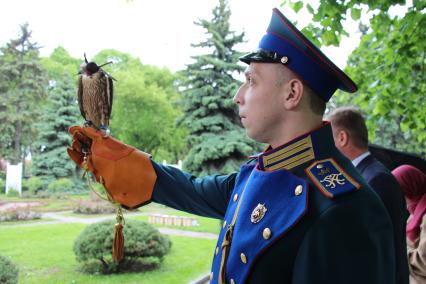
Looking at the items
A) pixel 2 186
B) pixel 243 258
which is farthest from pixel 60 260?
pixel 243 258

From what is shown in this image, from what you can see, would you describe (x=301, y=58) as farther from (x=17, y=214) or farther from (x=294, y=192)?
(x=17, y=214)

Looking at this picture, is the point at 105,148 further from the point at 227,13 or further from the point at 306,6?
the point at 227,13

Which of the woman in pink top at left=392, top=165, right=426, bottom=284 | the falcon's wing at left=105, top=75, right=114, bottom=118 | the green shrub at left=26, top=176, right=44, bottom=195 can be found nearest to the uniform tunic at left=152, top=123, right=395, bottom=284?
the falcon's wing at left=105, top=75, right=114, bottom=118

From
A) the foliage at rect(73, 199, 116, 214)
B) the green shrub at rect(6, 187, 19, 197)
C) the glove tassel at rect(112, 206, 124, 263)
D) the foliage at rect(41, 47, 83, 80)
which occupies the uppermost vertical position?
the foliage at rect(41, 47, 83, 80)

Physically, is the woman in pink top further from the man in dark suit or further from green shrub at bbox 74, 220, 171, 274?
green shrub at bbox 74, 220, 171, 274

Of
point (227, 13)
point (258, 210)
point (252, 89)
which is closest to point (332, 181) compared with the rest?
point (258, 210)

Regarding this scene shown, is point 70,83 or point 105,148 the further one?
point 70,83

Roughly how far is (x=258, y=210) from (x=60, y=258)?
3300 mm

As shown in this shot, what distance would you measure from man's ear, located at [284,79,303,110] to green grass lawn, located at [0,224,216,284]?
2.85 m

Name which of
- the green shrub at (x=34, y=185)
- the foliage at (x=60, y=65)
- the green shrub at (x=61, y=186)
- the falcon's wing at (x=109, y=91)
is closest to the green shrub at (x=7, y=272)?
the falcon's wing at (x=109, y=91)

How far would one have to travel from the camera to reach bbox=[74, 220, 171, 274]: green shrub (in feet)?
13.1

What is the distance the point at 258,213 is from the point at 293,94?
0.34 metres

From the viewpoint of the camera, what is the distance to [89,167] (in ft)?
4.79

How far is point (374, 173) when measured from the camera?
204 centimetres
